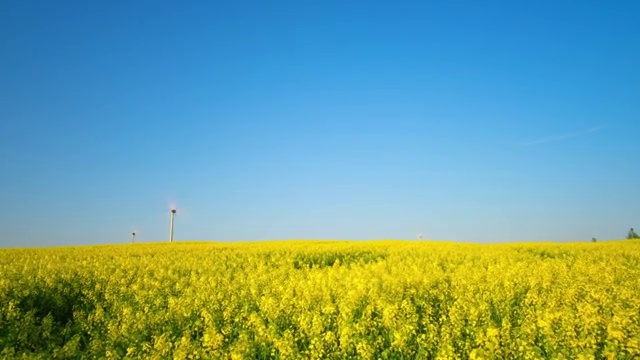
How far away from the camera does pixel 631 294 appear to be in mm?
8266

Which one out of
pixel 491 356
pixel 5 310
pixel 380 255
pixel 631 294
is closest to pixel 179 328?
pixel 5 310

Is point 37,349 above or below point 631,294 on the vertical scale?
below

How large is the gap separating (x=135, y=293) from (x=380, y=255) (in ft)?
47.9

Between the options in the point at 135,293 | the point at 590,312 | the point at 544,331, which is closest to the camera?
the point at 544,331

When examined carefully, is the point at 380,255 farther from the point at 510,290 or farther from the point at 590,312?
the point at 590,312

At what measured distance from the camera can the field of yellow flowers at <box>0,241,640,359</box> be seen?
5336 mm

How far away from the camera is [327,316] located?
24.4ft

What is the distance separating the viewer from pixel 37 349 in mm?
6527

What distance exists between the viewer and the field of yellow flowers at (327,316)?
534 cm

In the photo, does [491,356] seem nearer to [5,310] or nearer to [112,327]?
[112,327]

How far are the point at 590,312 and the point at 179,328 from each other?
6661 millimetres

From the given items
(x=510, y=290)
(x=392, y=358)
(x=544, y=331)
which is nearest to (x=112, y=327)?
(x=392, y=358)

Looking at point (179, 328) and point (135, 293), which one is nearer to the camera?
point (179, 328)

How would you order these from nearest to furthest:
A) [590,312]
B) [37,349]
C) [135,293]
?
1. [590,312]
2. [37,349]
3. [135,293]
